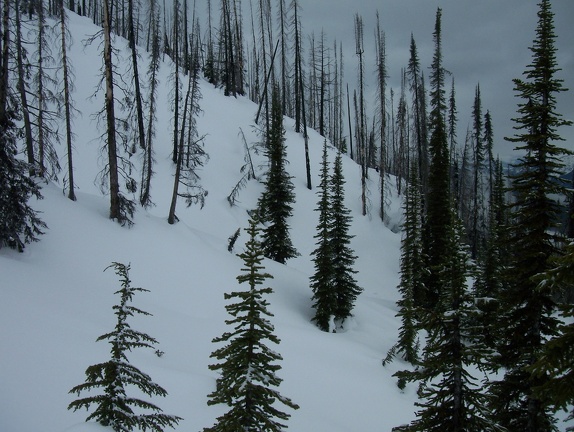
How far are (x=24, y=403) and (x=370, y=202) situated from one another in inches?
1278

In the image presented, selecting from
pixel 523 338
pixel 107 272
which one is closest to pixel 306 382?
pixel 523 338

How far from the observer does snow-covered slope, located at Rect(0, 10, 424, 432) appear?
728 centimetres

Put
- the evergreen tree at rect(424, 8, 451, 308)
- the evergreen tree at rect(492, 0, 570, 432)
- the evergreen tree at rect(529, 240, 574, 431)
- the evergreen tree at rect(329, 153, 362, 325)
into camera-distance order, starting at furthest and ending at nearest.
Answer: the evergreen tree at rect(424, 8, 451, 308), the evergreen tree at rect(329, 153, 362, 325), the evergreen tree at rect(492, 0, 570, 432), the evergreen tree at rect(529, 240, 574, 431)

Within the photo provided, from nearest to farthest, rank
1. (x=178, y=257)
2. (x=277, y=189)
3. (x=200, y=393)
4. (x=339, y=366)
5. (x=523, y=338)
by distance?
1. (x=200, y=393)
2. (x=523, y=338)
3. (x=339, y=366)
4. (x=178, y=257)
5. (x=277, y=189)

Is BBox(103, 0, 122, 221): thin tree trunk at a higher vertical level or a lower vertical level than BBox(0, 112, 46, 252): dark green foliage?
higher

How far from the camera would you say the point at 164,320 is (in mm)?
11867

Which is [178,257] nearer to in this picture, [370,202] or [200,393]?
[200,393]

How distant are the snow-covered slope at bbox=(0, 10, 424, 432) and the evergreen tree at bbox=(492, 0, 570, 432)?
15.1ft

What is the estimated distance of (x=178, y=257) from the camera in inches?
652

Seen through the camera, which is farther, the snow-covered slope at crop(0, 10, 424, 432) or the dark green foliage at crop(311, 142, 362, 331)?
the dark green foliage at crop(311, 142, 362, 331)

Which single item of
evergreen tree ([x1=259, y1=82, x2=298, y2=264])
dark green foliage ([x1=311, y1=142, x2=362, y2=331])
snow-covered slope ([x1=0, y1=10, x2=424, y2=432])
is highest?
evergreen tree ([x1=259, y1=82, x2=298, y2=264])

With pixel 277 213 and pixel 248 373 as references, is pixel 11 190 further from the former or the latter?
pixel 277 213

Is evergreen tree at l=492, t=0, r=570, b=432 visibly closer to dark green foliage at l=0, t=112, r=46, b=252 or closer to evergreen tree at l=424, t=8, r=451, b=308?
dark green foliage at l=0, t=112, r=46, b=252

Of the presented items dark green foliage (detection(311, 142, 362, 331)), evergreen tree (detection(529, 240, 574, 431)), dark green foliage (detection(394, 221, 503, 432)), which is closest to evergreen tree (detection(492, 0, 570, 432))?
dark green foliage (detection(394, 221, 503, 432))
